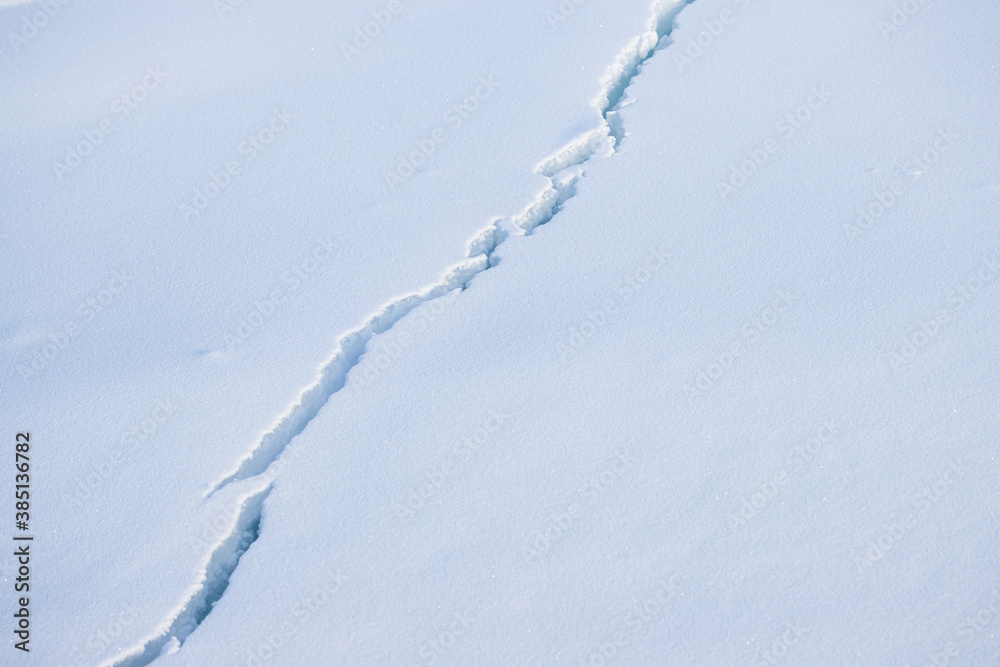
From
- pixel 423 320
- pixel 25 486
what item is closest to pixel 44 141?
pixel 25 486

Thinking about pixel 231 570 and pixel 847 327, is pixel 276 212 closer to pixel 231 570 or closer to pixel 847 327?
pixel 231 570
